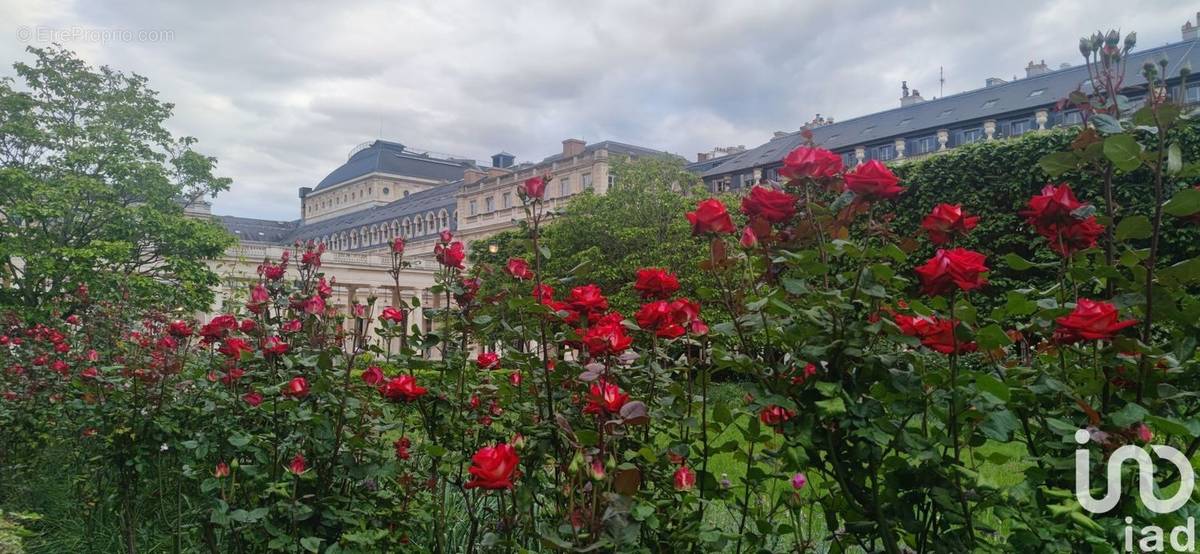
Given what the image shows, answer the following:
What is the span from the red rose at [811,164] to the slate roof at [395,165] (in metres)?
95.5

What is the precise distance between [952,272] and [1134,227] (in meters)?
0.67

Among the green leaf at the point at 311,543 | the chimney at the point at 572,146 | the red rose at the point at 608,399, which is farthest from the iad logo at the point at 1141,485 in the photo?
the chimney at the point at 572,146

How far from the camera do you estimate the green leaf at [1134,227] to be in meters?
2.16

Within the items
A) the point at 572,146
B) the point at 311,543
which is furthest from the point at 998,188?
the point at 572,146

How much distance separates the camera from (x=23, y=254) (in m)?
20.9

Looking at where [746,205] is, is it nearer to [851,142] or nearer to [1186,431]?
[1186,431]

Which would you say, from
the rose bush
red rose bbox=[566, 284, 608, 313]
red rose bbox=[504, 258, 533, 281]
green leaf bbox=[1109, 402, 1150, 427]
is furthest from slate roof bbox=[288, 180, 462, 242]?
A: green leaf bbox=[1109, 402, 1150, 427]

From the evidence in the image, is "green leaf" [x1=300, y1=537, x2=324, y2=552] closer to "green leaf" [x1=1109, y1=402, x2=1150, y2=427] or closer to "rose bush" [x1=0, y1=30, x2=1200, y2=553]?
"rose bush" [x1=0, y1=30, x2=1200, y2=553]

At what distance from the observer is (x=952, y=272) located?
195 centimetres

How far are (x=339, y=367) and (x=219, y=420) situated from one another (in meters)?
1.06

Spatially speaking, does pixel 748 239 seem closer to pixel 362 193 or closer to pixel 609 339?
pixel 609 339

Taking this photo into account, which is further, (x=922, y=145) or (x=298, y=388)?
(x=922, y=145)

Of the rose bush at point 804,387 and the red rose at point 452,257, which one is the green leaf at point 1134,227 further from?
the red rose at point 452,257

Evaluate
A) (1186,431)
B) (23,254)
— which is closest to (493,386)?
(1186,431)
